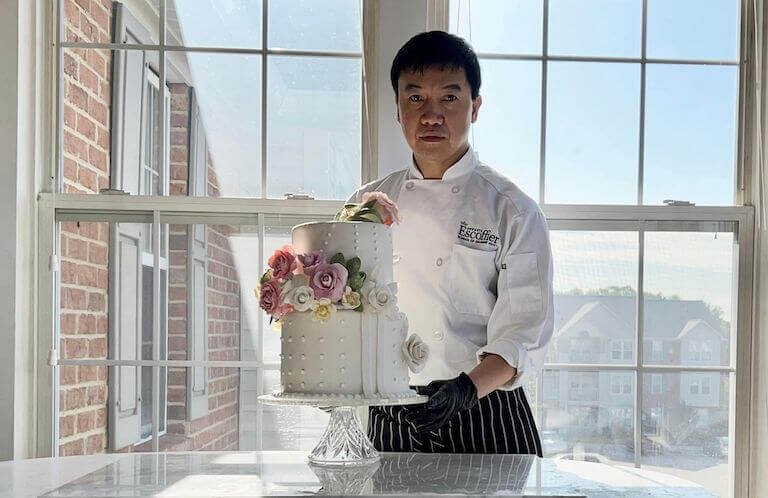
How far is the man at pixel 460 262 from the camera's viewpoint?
1.69 meters

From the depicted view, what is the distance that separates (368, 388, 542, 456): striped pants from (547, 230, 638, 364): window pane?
0.72m

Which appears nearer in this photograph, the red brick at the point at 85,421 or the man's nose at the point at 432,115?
the man's nose at the point at 432,115

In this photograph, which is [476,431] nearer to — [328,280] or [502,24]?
[328,280]

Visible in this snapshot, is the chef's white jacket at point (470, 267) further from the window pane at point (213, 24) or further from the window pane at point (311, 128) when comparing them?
the window pane at point (213, 24)

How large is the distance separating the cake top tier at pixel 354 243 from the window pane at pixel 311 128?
102 cm

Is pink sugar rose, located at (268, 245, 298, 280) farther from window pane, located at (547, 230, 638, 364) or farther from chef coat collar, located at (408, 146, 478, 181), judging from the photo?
window pane, located at (547, 230, 638, 364)

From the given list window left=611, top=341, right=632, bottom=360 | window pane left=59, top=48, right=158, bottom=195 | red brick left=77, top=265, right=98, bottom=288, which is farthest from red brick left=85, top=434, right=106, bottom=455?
window left=611, top=341, right=632, bottom=360

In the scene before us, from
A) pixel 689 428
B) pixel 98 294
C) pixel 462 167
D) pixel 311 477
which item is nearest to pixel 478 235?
pixel 462 167

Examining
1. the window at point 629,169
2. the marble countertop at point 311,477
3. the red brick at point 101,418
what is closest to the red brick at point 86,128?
the red brick at point 101,418

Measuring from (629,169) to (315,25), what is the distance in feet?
3.15

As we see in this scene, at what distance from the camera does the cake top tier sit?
1.41m

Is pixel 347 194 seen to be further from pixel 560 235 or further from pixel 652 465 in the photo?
pixel 652 465

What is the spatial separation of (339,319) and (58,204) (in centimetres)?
129

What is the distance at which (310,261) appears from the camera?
4.49 feet
